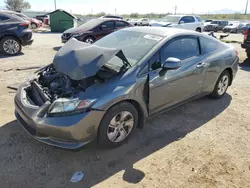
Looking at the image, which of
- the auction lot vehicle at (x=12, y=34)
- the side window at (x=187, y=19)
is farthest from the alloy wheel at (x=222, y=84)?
the side window at (x=187, y=19)

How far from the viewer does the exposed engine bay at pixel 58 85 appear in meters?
3.01

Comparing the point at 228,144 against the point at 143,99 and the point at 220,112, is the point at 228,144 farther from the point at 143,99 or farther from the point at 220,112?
the point at 143,99

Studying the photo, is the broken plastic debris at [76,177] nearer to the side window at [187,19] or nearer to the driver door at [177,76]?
the driver door at [177,76]

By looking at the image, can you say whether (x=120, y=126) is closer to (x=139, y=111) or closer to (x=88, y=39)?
(x=139, y=111)

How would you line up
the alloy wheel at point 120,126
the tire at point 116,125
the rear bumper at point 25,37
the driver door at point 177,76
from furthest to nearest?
→ 1. the rear bumper at point 25,37
2. the driver door at point 177,76
3. the alloy wheel at point 120,126
4. the tire at point 116,125

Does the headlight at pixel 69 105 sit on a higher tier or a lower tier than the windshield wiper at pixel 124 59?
lower

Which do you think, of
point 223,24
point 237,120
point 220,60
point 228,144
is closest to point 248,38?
point 220,60

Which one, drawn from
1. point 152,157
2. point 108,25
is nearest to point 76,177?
point 152,157

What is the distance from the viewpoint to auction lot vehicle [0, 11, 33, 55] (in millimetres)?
8719

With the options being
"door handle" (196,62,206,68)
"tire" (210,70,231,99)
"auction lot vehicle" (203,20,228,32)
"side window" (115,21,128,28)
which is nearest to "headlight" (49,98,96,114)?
"door handle" (196,62,206,68)

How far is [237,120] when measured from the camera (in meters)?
4.14

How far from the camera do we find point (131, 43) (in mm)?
3789

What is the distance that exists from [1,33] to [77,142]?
7541 mm

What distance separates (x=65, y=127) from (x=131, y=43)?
179 cm
